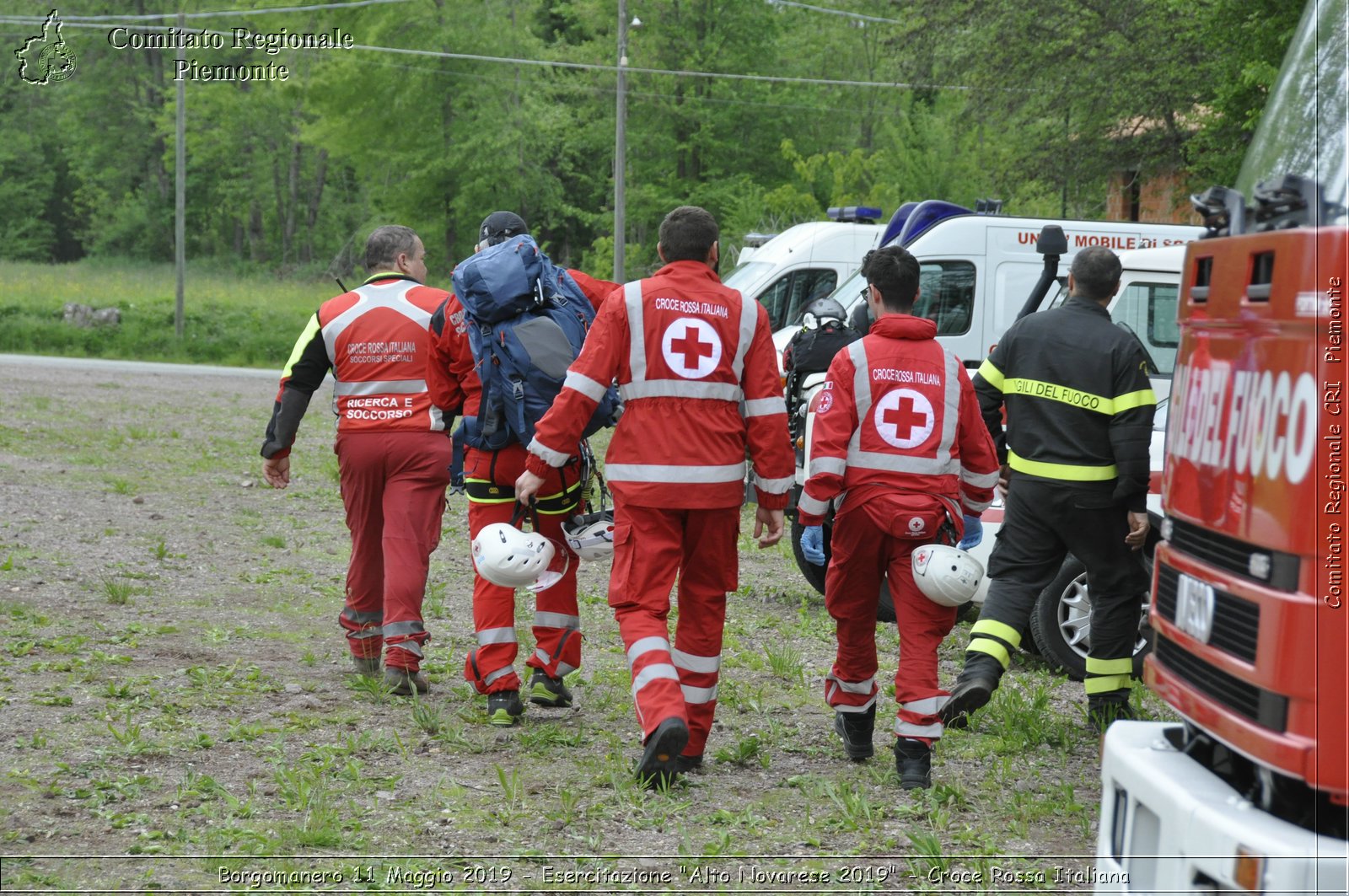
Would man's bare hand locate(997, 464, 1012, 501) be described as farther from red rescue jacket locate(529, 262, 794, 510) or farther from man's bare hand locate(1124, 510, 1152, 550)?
red rescue jacket locate(529, 262, 794, 510)

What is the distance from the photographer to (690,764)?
523cm

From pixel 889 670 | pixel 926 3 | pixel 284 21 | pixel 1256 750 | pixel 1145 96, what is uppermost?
pixel 284 21

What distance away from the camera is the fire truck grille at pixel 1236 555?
2680 mm

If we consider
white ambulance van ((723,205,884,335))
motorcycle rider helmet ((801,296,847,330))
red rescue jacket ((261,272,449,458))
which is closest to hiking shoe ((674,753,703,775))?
red rescue jacket ((261,272,449,458))

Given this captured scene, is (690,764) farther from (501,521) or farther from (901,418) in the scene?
(901,418)

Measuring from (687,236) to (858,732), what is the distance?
2.03m

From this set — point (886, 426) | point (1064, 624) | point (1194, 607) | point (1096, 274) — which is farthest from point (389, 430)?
point (1194, 607)

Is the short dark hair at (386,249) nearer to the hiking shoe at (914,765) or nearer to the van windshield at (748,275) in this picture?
the hiking shoe at (914,765)

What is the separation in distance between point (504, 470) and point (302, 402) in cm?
129

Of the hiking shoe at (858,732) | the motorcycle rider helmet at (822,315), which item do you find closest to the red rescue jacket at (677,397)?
the hiking shoe at (858,732)

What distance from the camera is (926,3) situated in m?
23.5

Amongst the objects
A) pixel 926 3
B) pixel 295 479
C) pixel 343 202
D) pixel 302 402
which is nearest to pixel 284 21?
pixel 343 202

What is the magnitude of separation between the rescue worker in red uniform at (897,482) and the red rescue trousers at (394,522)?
6.59ft

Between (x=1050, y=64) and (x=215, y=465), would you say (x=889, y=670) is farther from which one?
(x=1050, y=64)
